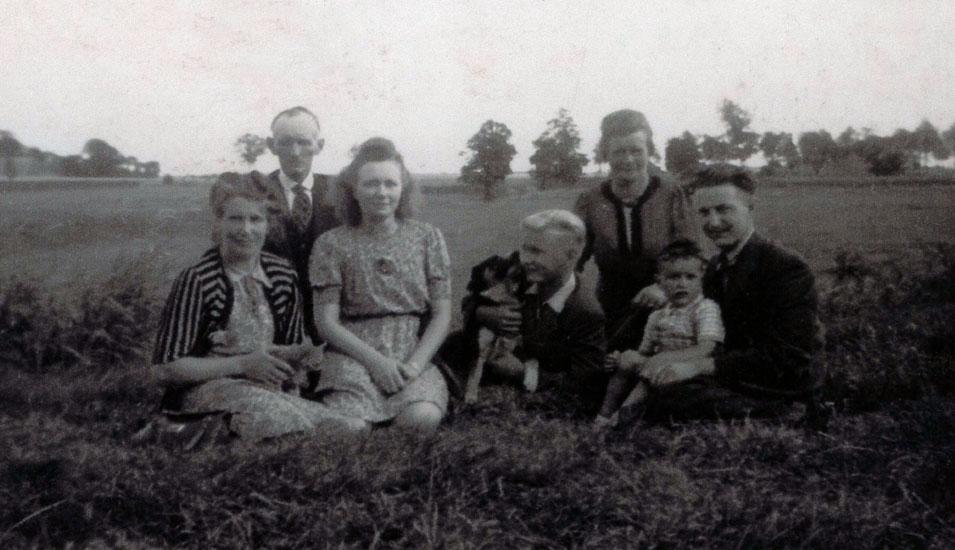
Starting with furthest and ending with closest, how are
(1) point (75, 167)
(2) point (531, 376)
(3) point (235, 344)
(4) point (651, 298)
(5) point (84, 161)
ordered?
1. (1) point (75, 167)
2. (5) point (84, 161)
3. (2) point (531, 376)
4. (4) point (651, 298)
5. (3) point (235, 344)

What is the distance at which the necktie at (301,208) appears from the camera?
15.0ft

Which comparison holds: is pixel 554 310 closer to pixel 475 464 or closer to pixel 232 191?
pixel 475 464

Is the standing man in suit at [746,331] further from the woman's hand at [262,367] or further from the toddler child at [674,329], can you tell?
the woman's hand at [262,367]

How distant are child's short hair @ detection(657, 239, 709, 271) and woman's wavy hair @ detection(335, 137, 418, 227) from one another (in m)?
1.26

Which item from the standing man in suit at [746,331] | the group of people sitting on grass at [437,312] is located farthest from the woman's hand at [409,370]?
the standing man in suit at [746,331]

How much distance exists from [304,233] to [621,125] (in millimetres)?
1744

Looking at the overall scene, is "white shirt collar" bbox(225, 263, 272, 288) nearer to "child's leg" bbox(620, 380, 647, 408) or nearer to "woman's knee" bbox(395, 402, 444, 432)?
"woman's knee" bbox(395, 402, 444, 432)

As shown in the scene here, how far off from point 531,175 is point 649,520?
285 cm

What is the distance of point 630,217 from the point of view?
4.75m

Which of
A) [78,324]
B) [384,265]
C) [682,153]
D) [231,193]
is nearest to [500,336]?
[384,265]

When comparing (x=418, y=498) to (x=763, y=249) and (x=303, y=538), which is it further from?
(x=763, y=249)

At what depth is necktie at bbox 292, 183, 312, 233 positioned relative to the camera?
4578 mm

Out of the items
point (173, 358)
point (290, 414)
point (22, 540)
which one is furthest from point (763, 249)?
point (22, 540)

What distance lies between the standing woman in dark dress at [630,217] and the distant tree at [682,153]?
582 mm
